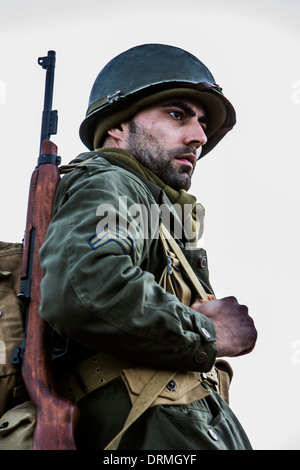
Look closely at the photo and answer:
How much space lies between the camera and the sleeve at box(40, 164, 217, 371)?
11.5 ft

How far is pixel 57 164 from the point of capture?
4598 mm

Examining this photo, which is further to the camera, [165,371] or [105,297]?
[165,371]

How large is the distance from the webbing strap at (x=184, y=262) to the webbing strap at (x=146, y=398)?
2.49ft

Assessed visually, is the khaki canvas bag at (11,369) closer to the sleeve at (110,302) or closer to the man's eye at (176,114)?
the sleeve at (110,302)

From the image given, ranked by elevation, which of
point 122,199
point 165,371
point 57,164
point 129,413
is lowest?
point 129,413

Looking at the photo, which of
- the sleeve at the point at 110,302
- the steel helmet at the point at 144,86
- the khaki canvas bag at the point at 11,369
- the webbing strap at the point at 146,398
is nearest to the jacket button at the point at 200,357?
the sleeve at the point at 110,302

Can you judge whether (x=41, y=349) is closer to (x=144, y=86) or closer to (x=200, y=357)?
(x=200, y=357)

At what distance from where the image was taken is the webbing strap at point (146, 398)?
11.9 ft

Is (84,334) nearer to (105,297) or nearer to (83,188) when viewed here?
(105,297)

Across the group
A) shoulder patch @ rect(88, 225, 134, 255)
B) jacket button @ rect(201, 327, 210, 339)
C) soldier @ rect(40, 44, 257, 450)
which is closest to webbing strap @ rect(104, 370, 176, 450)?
soldier @ rect(40, 44, 257, 450)

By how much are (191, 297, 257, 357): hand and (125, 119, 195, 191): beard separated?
1440 mm

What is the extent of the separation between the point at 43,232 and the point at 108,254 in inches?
32.9

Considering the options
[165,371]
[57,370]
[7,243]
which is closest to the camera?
[165,371]
